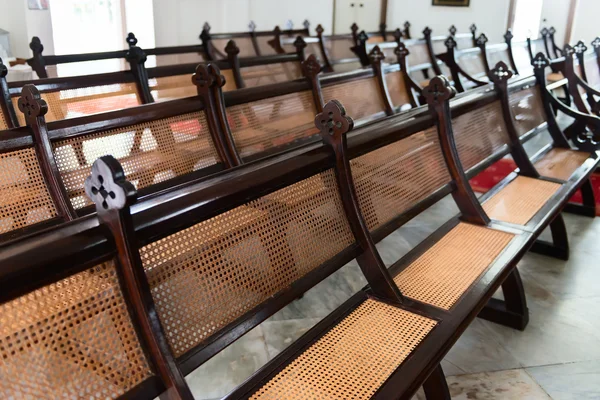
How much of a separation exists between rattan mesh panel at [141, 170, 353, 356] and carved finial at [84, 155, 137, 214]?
175mm

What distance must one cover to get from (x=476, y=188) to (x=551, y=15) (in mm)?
5979

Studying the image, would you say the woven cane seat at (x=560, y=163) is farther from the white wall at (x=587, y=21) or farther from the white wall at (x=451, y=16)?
the white wall at (x=451, y=16)

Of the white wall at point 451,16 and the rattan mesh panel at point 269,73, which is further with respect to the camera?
the white wall at point 451,16

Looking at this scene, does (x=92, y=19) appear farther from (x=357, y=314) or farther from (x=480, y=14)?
(x=357, y=314)

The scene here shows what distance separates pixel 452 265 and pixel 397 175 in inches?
13.7

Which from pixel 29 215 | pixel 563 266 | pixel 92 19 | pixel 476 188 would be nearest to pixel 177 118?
pixel 29 215

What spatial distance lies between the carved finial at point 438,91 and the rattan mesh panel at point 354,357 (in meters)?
0.90

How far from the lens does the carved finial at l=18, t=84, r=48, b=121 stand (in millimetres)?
1671

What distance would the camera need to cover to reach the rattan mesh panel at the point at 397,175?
1699 mm

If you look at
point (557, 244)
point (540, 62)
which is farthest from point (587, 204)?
point (540, 62)

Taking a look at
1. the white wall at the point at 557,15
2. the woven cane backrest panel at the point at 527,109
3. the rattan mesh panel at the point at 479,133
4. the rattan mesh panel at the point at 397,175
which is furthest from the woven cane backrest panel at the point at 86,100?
the white wall at the point at 557,15

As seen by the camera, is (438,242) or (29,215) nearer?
(29,215)

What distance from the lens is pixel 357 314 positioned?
151cm

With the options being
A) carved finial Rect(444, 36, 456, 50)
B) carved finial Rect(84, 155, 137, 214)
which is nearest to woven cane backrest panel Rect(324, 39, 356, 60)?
carved finial Rect(444, 36, 456, 50)
